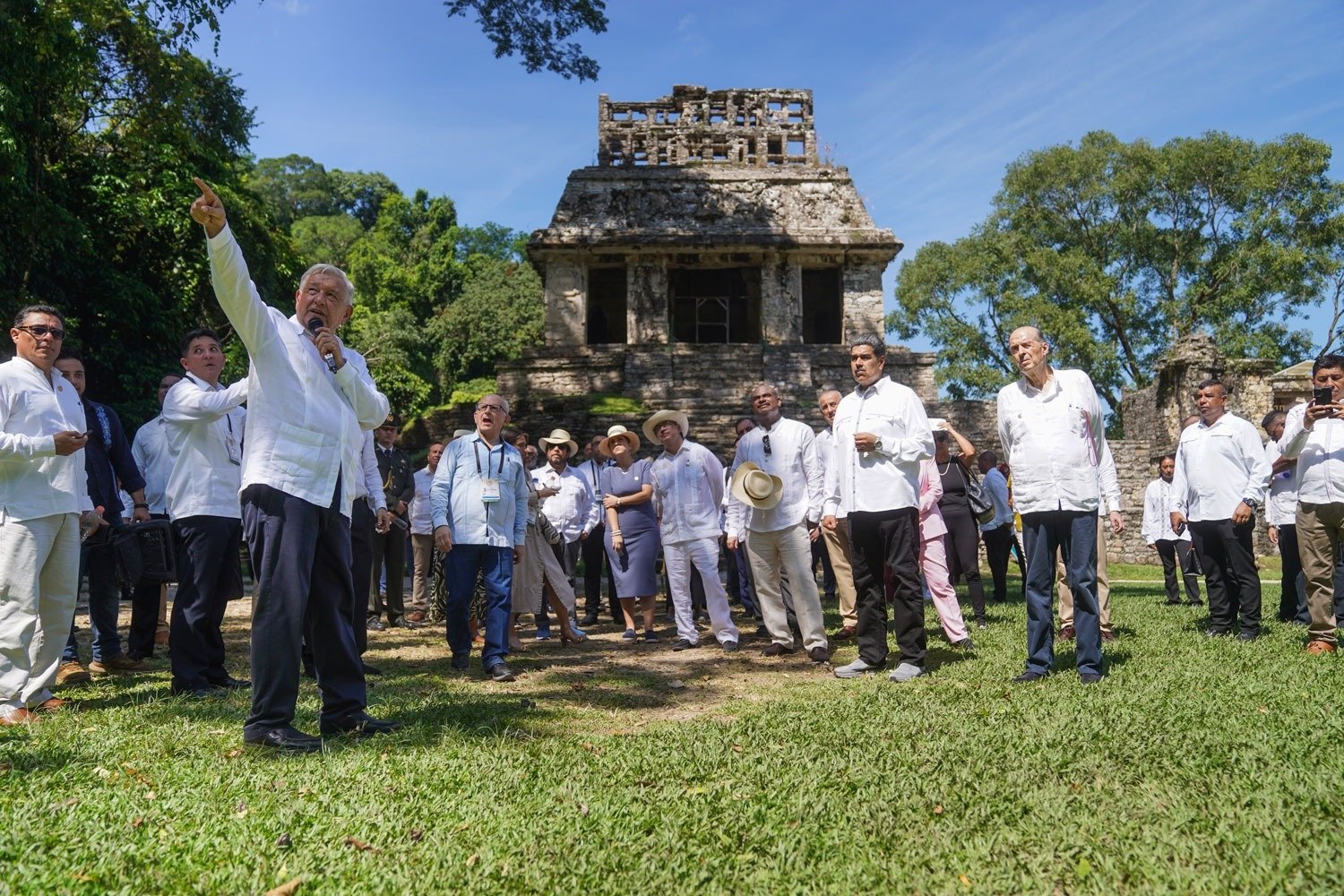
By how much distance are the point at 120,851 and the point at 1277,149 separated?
38.0m

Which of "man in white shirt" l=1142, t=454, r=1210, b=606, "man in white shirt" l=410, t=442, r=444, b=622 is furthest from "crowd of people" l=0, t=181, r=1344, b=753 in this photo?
"man in white shirt" l=1142, t=454, r=1210, b=606

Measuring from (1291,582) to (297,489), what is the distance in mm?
7721

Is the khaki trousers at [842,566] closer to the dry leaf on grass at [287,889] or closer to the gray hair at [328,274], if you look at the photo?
the gray hair at [328,274]

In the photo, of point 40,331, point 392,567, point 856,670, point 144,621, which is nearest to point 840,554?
point 856,670

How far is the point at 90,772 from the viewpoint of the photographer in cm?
344

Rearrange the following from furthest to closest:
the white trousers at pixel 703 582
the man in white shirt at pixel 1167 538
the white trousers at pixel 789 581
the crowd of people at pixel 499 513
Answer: the man in white shirt at pixel 1167 538, the white trousers at pixel 703 582, the white trousers at pixel 789 581, the crowd of people at pixel 499 513

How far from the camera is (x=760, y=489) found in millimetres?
6695

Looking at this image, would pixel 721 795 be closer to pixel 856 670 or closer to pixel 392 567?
pixel 856 670

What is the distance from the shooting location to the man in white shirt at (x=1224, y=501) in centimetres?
674

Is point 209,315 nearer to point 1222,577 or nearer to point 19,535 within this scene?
point 19,535

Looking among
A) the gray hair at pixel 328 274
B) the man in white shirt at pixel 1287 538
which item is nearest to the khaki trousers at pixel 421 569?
the gray hair at pixel 328 274

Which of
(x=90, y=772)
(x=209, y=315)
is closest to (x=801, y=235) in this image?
(x=209, y=315)

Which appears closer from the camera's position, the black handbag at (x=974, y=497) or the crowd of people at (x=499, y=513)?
the crowd of people at (x=499, y=513)

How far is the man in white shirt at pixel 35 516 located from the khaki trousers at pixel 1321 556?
712 cm
